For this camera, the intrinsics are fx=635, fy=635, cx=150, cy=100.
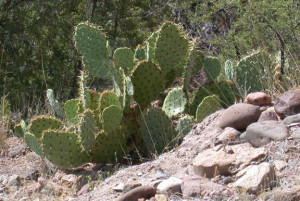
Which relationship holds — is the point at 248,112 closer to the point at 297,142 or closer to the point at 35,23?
the point at 297,142

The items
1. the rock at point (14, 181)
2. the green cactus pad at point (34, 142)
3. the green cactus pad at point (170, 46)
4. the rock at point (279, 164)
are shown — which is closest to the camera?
the rock at point (279, 164)

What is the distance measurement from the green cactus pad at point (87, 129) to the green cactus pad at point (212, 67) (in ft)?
4.84

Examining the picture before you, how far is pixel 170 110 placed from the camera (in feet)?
20.8

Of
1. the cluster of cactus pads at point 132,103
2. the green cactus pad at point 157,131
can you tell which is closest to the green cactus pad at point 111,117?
the cluster of cactus pads at point 132,103

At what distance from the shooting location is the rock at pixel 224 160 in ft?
14.5

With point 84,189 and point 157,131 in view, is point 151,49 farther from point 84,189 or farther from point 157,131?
point 84,189

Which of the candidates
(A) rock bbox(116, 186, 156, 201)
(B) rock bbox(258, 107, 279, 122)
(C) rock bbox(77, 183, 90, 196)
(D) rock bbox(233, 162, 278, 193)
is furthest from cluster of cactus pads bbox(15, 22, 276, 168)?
(D) rock bbox(233, 162, 278, 193)

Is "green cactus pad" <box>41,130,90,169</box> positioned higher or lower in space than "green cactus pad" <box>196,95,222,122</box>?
lower

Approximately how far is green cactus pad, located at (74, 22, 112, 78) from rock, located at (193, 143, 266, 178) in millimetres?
2225

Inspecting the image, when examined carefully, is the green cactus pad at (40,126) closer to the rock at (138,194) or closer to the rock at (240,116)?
the rock at (240,116)

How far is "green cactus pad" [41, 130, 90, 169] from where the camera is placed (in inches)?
228

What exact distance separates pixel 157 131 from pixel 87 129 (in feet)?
2.21

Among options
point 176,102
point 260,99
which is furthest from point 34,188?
point 260,99

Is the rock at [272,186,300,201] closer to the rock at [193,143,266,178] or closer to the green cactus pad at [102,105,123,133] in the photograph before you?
the rock at [193,143,266,178]
